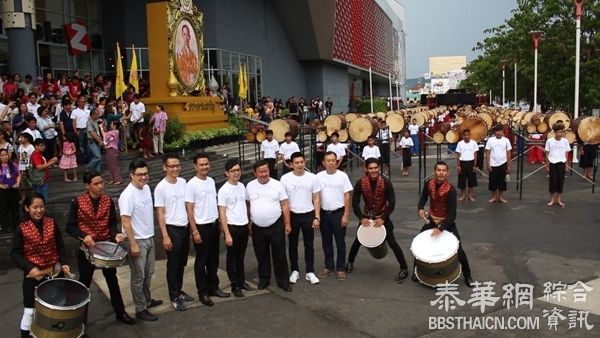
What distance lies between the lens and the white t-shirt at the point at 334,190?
772cm

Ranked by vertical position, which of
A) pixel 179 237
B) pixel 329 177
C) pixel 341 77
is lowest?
pixel 179 237

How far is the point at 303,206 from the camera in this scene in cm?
757

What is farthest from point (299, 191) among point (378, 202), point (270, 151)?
point (270, 151)

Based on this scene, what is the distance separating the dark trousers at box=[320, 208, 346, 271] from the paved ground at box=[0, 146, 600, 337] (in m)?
0.26

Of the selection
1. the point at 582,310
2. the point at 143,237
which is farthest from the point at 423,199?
the point at 143,237

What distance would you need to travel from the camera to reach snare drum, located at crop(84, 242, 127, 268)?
5.64m

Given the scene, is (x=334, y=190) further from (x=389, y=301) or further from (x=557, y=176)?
(x=557, y=176)

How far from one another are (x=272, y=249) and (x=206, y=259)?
91 centimetres

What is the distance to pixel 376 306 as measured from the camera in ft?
22.0

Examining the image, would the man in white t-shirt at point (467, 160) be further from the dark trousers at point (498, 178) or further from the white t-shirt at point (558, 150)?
the white t-shirt at point (558, 150)

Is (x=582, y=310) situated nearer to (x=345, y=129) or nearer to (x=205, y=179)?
(x=205, y=179)

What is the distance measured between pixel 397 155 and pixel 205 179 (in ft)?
61.0

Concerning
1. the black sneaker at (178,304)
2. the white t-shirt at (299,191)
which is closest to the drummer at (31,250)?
the black sneaker at (178,304)

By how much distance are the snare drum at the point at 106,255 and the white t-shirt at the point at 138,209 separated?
0.35 meters
